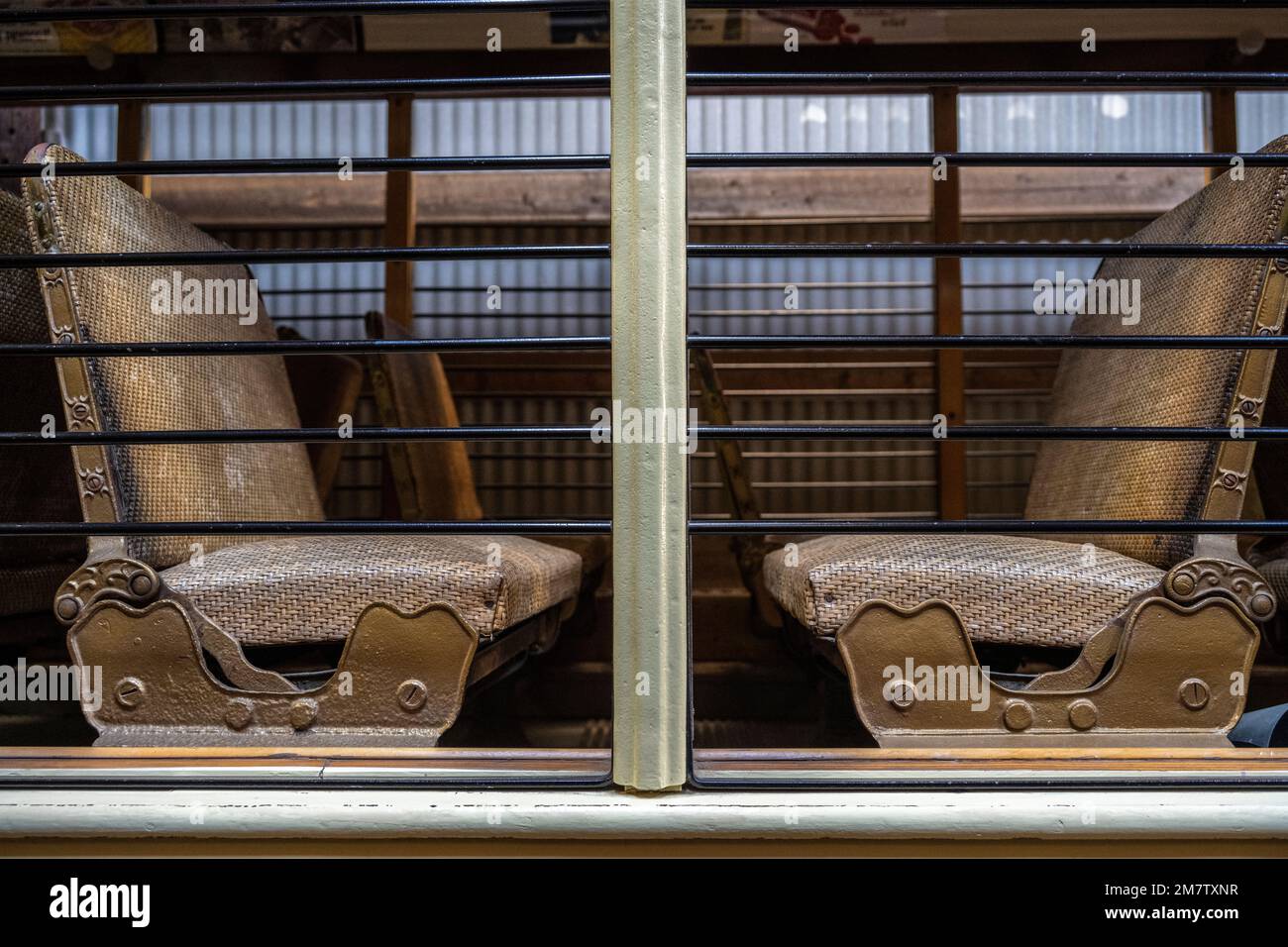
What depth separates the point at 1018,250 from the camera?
113cm

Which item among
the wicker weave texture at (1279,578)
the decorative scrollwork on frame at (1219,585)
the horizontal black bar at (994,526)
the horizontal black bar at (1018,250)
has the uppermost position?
the horizontal black bar at (1018,250)

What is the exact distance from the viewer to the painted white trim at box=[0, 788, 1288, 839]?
999mm

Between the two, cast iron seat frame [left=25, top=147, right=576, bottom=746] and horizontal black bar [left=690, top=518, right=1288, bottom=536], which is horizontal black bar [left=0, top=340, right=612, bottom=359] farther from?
horizontal black bar [left=690, top=518, right=1288, bottom=536]

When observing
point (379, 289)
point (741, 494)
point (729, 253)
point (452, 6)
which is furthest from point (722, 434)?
point (379, 289)

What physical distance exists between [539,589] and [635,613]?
437 millimetres

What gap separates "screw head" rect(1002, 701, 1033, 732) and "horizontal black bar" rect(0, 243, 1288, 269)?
57 centimetres

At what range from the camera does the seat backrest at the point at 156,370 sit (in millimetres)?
1271

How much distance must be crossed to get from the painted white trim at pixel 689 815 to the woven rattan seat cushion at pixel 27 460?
35.8 inches

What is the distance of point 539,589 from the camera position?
1448mm

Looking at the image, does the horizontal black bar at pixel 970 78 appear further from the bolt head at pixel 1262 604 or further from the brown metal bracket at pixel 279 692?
the brown metal bracket at pixel 279 692

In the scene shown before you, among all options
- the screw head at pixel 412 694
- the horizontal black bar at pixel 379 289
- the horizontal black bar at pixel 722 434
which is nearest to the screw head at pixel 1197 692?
the horizontal black bar at pixel 722 434

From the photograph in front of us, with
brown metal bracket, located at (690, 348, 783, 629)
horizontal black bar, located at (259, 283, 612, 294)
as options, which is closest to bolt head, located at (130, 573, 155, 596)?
brown metal bracket, located at (690, 348, 783, 629)

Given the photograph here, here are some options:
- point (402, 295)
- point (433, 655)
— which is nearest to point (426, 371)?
point (402, 295)

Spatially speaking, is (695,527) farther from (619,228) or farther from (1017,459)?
(1017,459)
